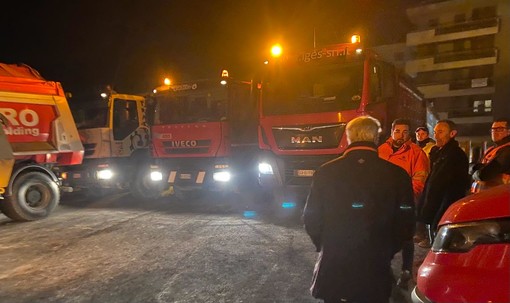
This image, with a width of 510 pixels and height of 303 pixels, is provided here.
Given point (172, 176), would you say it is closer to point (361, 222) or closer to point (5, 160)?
point (5, 160)

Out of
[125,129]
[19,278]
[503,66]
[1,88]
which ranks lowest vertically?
[19,278]

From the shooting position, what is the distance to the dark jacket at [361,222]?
207 cm

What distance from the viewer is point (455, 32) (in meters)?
38.9

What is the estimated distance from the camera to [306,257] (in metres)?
5.15

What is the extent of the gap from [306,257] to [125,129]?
7.80 m

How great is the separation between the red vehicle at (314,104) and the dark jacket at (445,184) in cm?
271

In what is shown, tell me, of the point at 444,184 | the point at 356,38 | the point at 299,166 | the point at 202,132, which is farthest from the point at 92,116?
the point at 444,184

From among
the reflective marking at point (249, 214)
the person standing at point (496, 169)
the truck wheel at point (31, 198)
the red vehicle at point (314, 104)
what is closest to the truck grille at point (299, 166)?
the red vehicle at point (314, 104)

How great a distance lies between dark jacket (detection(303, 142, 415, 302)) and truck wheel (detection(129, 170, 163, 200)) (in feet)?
31.5

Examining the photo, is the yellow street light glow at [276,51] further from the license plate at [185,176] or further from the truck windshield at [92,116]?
the truck windshield at [92,116]

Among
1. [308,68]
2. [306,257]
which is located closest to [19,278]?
[306,257]

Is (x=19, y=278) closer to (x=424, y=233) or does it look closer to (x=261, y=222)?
(x=261, y=222)

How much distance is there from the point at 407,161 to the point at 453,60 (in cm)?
4061

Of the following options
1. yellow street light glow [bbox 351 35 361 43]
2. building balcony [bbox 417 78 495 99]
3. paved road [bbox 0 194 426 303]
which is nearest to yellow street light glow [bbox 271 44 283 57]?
yellow street light glow [bbox 351 35 361 43]
